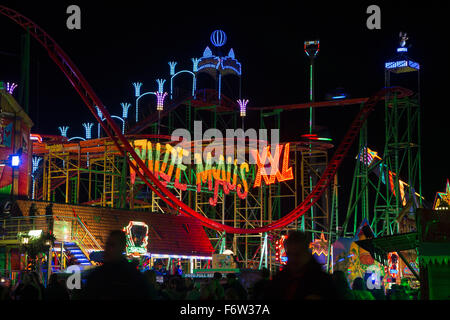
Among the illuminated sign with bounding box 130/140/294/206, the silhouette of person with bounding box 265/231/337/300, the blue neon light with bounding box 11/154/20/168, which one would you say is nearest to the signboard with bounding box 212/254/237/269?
the blue neon light with bounding box 11/154/20/168

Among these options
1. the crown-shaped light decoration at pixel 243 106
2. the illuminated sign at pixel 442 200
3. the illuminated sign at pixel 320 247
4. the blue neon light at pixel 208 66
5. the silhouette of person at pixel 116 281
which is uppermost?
the blue neon light at pixel 208 66

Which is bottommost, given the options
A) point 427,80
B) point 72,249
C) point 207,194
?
point 72,249

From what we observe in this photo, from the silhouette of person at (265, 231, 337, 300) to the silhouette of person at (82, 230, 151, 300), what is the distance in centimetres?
103

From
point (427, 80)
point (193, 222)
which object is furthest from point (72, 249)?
point (427, 80)

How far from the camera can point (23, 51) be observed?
2930 cm

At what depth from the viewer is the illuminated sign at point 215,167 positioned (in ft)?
121

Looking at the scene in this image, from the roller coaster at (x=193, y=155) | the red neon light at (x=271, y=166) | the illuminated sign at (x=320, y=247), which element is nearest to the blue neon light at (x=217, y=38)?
the roller coaster at (x=193, y=155)

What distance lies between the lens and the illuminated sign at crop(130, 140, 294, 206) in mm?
36969

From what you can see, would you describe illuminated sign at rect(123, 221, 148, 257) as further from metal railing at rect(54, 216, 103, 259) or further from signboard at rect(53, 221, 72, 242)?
signboard at rect(53, 221, 72, 242)

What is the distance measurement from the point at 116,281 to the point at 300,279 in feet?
4.97

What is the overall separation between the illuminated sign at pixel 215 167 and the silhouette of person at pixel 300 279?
104ft

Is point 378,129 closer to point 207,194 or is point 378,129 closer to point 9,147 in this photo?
point 207,194

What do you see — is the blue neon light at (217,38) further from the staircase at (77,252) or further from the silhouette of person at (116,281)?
the silhouette of person at (116,281)
